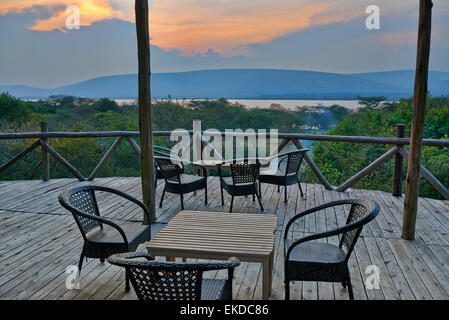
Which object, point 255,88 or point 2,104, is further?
point 255,88

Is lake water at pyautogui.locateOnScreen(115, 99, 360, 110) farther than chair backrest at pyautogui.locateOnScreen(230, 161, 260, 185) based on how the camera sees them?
Yes

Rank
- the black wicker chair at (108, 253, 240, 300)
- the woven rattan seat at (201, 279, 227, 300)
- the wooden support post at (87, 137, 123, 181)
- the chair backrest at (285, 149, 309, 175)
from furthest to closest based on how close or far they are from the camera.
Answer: the wooden support post at (87, 137, 123, 181)
the chair backrest at (285, 149, 309, 175)
the woven rattan seat at (201, 279, 227, 300)
the black wicker chair at (108, 253, 240, 300)

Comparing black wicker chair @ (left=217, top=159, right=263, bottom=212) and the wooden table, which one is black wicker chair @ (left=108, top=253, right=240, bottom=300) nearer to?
the wooden table

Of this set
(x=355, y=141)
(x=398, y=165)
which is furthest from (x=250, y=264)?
(x=398, y=165)

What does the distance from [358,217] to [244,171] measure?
2136mm

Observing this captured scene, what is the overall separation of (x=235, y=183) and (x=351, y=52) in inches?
544

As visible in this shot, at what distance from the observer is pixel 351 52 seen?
16.7 metres

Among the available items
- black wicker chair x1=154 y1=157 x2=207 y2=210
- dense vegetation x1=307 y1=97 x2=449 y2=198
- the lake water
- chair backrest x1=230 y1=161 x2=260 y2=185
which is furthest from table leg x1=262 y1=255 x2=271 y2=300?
the lake water

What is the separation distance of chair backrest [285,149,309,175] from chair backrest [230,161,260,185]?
20.4 inches

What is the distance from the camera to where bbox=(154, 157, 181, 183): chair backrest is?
4867mm

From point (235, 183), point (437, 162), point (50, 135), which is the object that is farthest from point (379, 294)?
point (437, 162)

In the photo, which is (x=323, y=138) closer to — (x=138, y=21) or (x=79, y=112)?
(x=138, y=21)

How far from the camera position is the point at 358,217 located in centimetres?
272

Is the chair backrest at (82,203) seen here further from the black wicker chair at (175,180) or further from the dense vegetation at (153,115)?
the dense vegetation at (153,115)
